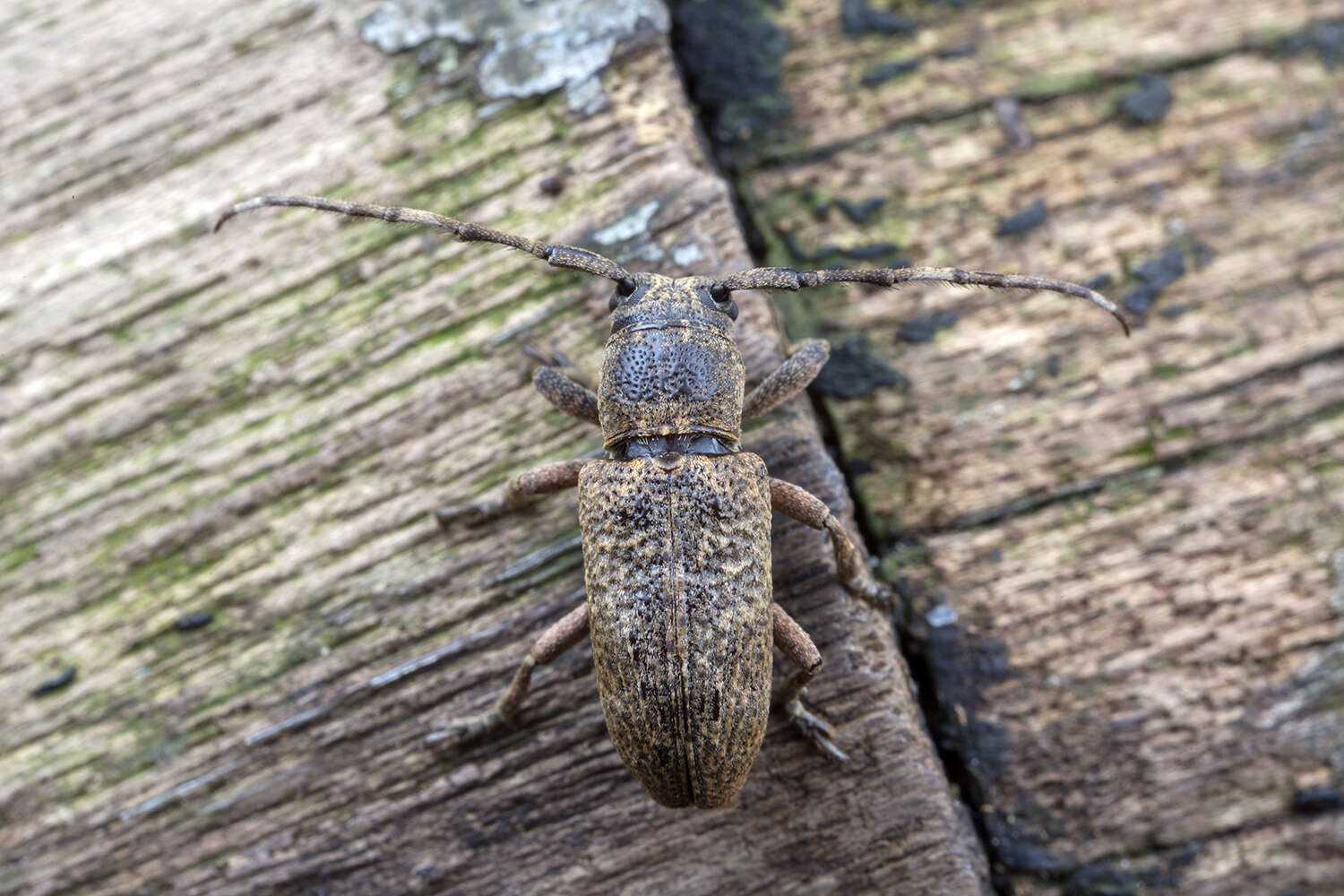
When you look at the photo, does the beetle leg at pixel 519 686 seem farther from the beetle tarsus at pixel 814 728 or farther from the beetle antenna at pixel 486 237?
the beetle antenna at pixel 486 237

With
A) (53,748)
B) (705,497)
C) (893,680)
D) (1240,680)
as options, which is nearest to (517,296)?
(705,497)

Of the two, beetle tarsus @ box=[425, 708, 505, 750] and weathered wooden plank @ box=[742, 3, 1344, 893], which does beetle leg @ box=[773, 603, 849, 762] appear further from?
beetle tarsus @ box=[425, 708, 505, 750]

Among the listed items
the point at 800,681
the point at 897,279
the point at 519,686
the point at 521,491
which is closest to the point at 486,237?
the point at 521,491

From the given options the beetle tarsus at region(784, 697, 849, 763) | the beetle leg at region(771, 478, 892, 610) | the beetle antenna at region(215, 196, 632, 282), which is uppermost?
the beetle antenna at region(215, 196, 632, 282)

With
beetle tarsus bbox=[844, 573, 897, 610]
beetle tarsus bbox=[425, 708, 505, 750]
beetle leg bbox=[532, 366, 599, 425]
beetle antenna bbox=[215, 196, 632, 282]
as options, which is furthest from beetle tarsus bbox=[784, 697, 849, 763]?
beetle antenna bbox=[215, 196, 632, 282]

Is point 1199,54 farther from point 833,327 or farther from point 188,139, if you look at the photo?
point 188,139
